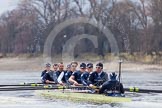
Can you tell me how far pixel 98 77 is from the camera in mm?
22344

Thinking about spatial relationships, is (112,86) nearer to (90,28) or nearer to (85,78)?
(85,78)

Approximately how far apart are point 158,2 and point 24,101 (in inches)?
2106

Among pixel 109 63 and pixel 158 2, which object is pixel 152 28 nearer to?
pixel 158 2

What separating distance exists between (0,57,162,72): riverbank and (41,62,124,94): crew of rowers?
37961 mm

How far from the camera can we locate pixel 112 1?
80.6m

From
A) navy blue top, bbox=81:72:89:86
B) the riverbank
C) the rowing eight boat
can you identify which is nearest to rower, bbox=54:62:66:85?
the rowing eight boat

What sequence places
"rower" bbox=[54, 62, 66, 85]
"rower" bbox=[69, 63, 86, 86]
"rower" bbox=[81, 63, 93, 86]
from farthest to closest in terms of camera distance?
1. "rower" bbox=[54, 62, 66, 85]
2. "rower" bbox=[69, 63, 86, 86]
3. "rower" bbox=[81, 63, 93, 86]

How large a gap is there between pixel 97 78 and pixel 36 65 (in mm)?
51851

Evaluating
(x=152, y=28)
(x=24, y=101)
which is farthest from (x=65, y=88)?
(x=152, y=28)

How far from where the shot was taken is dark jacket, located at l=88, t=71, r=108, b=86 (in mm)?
22119

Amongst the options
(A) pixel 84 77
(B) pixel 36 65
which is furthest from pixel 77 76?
(B) pixel 36 65

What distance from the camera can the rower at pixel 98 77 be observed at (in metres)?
22.1

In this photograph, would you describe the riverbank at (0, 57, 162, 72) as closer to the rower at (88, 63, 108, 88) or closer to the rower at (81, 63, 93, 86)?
the rower at (81, 63, 93, 86)

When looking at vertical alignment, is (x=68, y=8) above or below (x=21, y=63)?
above
